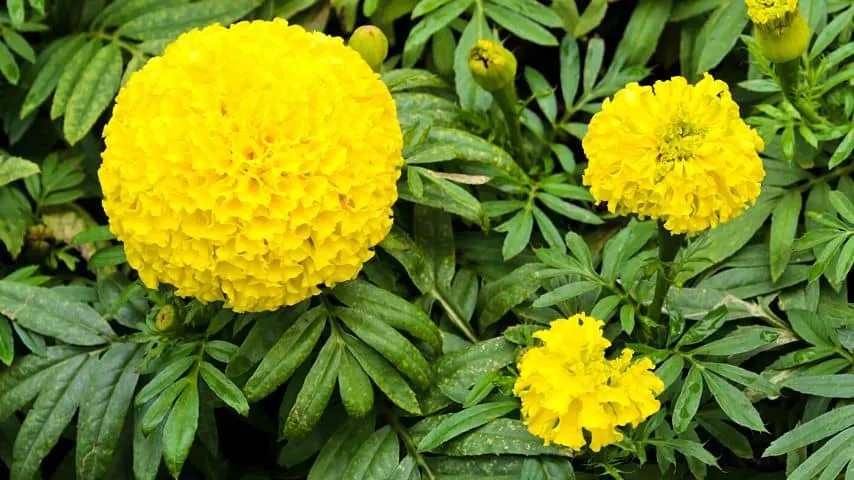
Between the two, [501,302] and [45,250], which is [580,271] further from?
[45,250]

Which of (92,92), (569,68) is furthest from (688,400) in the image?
(92,92)

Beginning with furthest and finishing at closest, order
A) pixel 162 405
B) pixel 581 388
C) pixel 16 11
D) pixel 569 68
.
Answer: pixel 569 68
pixel 16 11
pixel 162 405
pixel 581 388

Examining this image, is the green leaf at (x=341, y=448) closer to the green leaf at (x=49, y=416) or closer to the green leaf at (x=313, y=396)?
the green leaf at (x=313, y=396)

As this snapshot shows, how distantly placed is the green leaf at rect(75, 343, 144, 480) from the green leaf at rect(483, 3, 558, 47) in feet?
2.67

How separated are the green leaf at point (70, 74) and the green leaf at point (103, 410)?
18.7 inches

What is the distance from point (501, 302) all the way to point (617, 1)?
681mm

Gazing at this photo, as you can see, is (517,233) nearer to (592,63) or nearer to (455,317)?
(455,317)

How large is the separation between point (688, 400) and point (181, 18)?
112cm

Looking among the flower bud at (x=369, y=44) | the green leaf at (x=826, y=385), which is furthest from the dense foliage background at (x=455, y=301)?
the flower bud at (x=369, y=44)

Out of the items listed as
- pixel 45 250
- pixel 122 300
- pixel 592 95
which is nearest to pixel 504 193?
pixel 592 95

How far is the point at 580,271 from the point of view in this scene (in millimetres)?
1419

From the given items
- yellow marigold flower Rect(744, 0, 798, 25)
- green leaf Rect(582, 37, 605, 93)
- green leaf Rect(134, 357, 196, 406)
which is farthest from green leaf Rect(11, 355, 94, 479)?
yellow marigold flower Rect(744, 0, 798, 25)

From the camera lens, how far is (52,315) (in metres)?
1.55

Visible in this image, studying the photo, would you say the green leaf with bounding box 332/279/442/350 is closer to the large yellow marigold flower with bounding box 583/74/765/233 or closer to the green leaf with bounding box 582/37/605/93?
the large yellow marigold flower with bounding box 583/74/765/233
